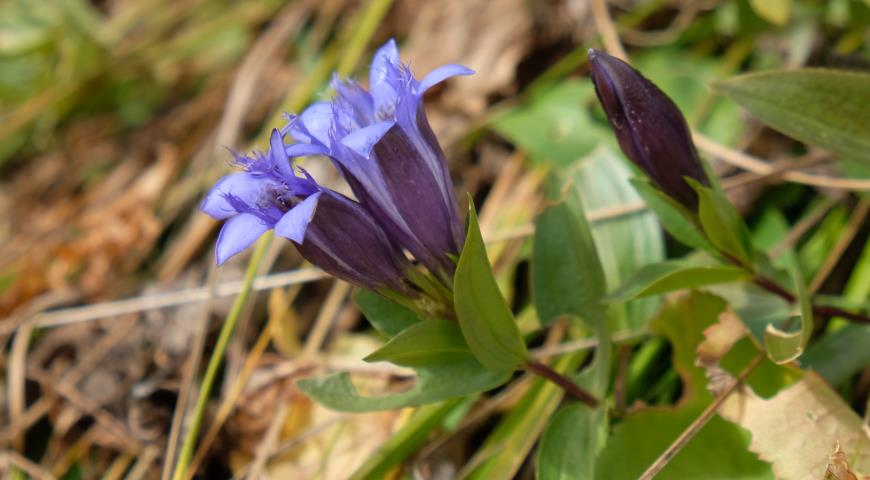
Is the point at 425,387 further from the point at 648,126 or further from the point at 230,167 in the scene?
the point at 230,167

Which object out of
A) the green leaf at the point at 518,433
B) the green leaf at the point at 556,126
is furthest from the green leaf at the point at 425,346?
the green leaf at the point at 556,126

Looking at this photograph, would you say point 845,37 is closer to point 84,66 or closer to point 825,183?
point 825,183

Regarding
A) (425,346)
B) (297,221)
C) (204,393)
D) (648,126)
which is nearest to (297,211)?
(297,221)

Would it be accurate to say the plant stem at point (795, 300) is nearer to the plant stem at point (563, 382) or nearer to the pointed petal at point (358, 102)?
the plant stem at point (563, 382)

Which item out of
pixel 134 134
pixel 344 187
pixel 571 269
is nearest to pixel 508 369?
pixel 571 269

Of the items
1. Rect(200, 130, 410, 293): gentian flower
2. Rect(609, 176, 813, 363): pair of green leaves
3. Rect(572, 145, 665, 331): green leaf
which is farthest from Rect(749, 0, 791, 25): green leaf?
Rect(200, 130, 410, 293): gentian flower

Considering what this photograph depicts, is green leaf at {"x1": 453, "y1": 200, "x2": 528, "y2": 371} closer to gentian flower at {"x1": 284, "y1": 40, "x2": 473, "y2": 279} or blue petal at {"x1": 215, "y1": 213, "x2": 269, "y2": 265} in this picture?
gentian flower at {"x1": 284, "y1": 40, "x2": 473, "y2": 279}
